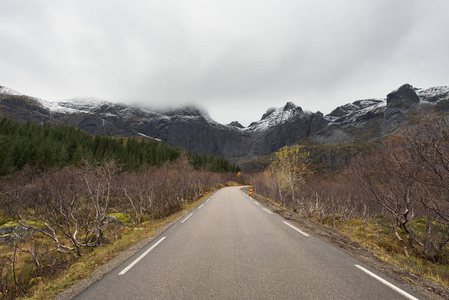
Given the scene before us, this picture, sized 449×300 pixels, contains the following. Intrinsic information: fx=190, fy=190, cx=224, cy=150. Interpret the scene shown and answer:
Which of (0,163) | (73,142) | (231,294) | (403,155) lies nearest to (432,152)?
(403,155)

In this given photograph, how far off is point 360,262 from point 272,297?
10.6ft

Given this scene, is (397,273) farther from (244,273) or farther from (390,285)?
(244,273)

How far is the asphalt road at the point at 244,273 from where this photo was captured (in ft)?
11.9

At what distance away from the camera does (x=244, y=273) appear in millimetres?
4387

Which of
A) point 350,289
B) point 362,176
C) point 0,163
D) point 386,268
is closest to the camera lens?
point 350,289

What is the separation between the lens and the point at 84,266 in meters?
5.33

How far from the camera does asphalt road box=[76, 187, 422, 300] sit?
3619mm

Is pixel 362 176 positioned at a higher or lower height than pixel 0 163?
higher

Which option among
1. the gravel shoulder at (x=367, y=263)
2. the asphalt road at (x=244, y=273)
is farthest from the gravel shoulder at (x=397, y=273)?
the asphalt road at (x=244, y=273)

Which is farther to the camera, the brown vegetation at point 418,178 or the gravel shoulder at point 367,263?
the brown vegetation at point 418,178

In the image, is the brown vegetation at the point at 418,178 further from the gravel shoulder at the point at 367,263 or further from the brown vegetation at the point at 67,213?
the brown vegetation at the point at 67,213

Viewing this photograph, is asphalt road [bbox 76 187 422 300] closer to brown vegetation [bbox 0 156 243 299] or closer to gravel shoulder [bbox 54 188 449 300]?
gravel shoulder [bbox 54 188 449 300]

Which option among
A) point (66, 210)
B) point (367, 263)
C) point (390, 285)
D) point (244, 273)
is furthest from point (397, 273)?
point (66, 210)

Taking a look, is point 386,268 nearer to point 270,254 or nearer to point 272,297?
point 270,254
